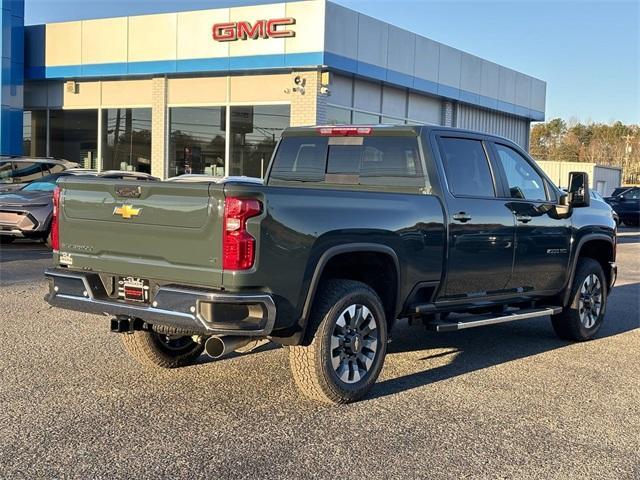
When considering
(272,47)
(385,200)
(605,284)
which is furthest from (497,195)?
(272,47)

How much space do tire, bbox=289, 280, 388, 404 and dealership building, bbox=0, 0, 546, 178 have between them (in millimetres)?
13039

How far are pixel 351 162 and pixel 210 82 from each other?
50.6ft

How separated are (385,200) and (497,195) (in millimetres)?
1637

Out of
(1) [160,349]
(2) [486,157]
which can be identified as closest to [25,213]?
(1) [160,349]

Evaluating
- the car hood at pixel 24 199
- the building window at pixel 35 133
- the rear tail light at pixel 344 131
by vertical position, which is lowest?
the car hood at pixel 24 199

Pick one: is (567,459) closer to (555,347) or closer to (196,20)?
(555,347)

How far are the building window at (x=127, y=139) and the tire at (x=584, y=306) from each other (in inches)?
658

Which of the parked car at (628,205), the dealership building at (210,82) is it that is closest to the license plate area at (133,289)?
the dealership building at (210,82)

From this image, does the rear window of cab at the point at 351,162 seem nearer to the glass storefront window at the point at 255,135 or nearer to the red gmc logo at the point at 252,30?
the red gmc logo at the point at 252,30

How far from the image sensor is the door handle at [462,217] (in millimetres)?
5879

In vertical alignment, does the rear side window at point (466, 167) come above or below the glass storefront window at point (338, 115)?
below

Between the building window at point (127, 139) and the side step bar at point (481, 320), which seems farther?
the building window at point (127, 139)

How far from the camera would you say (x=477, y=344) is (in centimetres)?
740

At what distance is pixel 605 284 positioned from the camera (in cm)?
805
